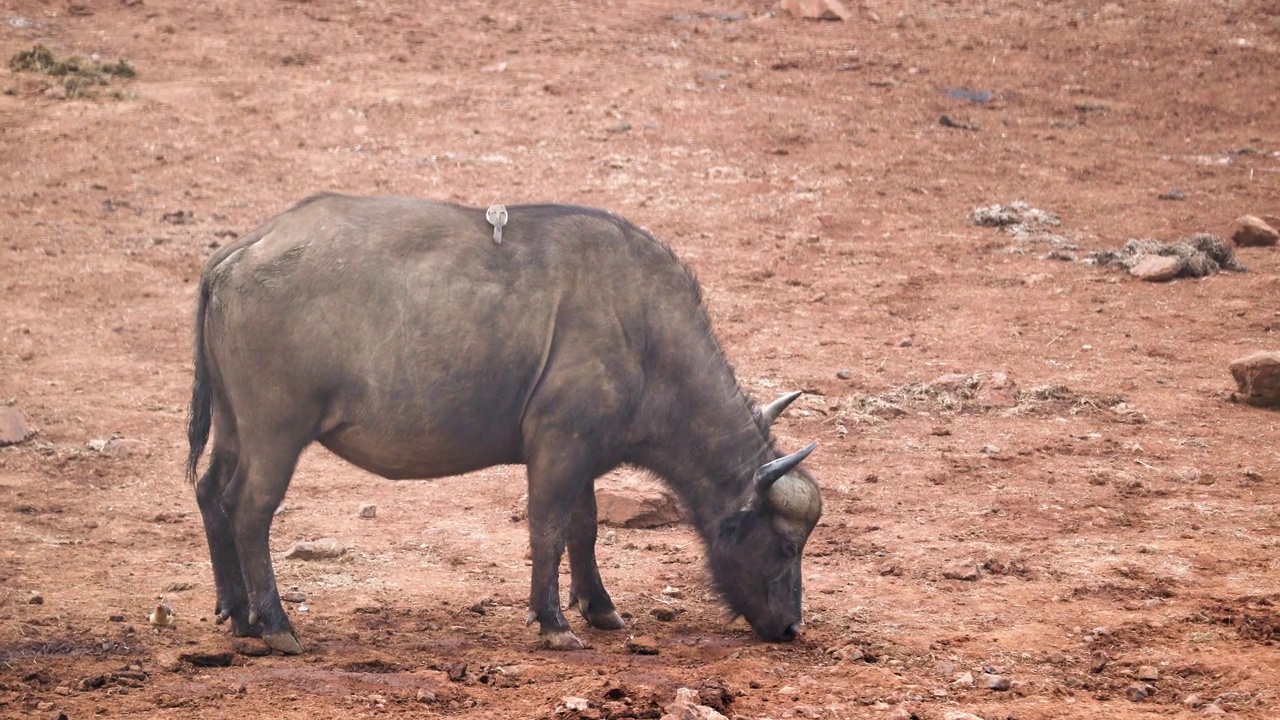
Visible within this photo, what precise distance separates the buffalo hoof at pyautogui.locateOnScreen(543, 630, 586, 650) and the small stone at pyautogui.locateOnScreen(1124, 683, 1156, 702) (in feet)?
8.43

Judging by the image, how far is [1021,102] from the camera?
18.9 metres

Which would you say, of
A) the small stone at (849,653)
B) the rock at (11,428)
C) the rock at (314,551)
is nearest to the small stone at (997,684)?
the small stone at (849,653)

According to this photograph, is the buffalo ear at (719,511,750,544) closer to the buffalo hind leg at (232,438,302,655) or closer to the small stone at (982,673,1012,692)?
the small stone at (982,673,1012,692)

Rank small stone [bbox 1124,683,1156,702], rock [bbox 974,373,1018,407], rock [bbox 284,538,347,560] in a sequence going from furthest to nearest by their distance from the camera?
rock [bbox 974,373,1018,407]
rock [bbox 284,538,347,560]
small stone [bbox 1124,683,1156,702]

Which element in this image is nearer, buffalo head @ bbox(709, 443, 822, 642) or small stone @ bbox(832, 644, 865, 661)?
small stone @ bbox(832, 644, 865, 661)

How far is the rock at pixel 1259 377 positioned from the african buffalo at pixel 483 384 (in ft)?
16.8

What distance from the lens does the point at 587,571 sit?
752cm

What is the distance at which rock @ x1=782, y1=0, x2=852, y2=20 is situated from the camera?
867 inches

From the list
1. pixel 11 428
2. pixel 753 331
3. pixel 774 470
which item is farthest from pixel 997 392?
pixel 11 428

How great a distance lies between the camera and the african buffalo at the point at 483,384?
686 centimetres

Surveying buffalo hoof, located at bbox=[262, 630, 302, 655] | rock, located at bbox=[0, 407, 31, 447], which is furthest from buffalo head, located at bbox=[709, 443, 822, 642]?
rock, located at bbox=[0, 407, 31, 447]

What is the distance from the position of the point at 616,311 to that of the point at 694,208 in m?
8.52

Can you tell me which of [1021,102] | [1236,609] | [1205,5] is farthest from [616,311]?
[1205,5]

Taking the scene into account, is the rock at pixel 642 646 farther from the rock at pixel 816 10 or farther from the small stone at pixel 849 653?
the rock at pixel 816 10
